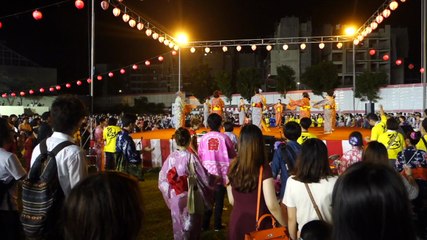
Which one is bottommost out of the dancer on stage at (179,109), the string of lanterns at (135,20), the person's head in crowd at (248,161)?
the person's head in crowd at (248,161)

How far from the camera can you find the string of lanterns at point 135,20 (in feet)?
49.8

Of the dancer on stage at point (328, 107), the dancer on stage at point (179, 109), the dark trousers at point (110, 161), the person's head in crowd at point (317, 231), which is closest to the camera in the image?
the person's head in crowd at point (317, 231)

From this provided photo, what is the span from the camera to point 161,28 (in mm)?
20547

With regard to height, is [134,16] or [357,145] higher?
[134,16]

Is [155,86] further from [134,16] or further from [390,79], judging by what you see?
[134,16]

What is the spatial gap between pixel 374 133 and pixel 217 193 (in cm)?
344

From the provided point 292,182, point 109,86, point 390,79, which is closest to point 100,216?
point 292,182

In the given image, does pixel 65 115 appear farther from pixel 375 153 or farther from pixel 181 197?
pixel 375 153

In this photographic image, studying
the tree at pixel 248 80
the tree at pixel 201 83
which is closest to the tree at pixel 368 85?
the tree at pixel 248 80

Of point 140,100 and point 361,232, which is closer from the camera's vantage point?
point 361,232

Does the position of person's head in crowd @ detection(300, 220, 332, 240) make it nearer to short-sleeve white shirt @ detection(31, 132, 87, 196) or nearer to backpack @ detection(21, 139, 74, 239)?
short-sleeve white shirt @ detection(31, 132, 87, 196)

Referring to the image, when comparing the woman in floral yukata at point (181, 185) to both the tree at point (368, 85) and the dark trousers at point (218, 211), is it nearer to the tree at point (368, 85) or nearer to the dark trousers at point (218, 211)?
the dark trousers at point (218, 211)

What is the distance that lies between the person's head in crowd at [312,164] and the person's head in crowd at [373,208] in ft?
5.62

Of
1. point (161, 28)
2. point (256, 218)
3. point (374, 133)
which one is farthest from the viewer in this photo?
point (161, 28)
